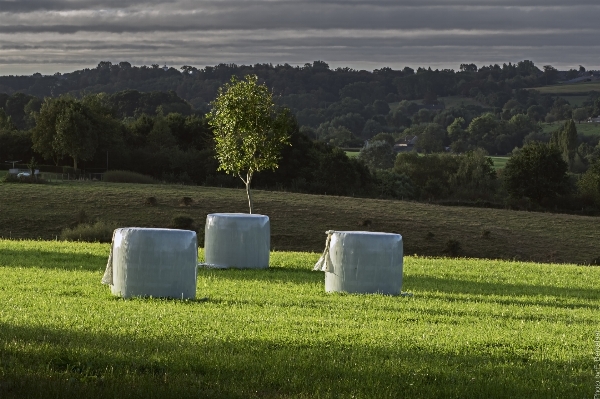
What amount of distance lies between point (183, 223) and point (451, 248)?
42.0 feet

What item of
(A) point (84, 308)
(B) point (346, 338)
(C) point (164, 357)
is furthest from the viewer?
(A) point (84, 308)

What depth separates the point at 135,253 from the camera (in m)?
15.7

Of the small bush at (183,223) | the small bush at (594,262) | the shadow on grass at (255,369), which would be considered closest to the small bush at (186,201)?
the small bush at (183,223)

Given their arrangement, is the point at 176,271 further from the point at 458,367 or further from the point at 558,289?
the point at 558,289

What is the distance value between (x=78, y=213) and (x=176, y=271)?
34.0 metres

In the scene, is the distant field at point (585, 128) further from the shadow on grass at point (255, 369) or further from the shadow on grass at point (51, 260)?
the shadow on grass at point (255, 369)

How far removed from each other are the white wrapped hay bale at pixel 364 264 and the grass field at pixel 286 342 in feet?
2.13

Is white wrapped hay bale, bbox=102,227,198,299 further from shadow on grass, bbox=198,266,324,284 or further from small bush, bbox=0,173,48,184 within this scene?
small bush, bbox=0,173,48,184

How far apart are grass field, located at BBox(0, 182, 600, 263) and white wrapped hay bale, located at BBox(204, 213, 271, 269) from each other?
19.6 metres

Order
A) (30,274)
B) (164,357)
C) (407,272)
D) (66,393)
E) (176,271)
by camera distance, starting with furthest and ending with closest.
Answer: (407,272) < (30,274) < (176,271) < (164,357) < (66,393)

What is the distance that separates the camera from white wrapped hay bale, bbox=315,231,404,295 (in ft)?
57.3

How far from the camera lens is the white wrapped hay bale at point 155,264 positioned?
1547 cm

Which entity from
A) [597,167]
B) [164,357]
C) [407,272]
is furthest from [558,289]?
[597,167]

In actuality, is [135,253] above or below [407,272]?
above
